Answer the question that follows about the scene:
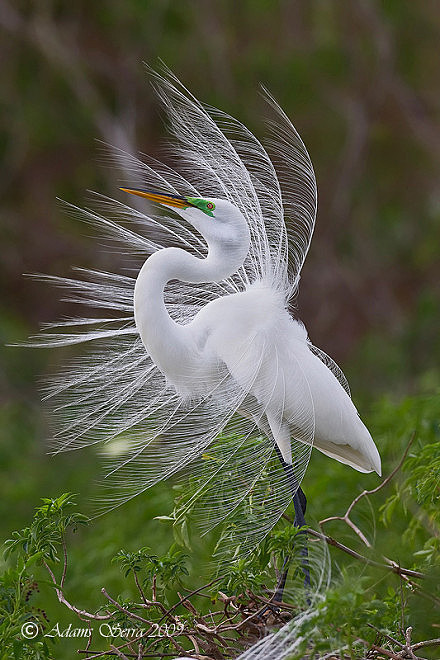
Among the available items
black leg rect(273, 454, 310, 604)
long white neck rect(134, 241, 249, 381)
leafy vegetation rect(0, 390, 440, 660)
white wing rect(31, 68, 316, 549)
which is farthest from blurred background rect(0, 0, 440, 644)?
leafy vegetation rect(0, 390, 440, 660)

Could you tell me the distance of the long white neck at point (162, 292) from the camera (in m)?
2.24

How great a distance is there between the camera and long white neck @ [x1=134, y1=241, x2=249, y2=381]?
7.34ft

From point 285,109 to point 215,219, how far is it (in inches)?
329

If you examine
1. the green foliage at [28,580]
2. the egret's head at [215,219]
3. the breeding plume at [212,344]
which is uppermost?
the egret's head at [215,219]

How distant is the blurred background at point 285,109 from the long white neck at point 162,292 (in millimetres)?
7327

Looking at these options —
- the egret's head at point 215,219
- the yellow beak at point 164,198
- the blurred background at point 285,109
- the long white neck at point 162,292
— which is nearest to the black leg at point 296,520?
the long white neck at point 162,292

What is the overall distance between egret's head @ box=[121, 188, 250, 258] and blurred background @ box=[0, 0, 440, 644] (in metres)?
7.40

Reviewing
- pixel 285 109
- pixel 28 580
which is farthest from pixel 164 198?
pixel 285 109

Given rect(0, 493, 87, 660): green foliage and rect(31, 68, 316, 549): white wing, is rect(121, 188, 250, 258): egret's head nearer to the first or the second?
rect(31, 68, 316, 549): white wing

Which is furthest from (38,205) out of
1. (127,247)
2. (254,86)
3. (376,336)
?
(127,247)

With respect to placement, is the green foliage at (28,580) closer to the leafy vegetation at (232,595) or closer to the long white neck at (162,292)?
the leafy vegetation at (232,595)

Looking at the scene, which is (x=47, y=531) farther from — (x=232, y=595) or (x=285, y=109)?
(x=285, y=109)

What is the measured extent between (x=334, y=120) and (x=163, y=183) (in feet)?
28.0

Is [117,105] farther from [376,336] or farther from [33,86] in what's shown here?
[376,336]
